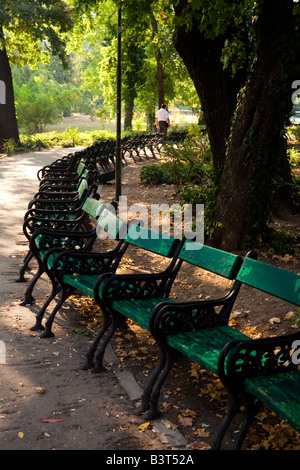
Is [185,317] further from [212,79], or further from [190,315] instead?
[212,79]

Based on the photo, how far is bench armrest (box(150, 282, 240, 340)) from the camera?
151 inches

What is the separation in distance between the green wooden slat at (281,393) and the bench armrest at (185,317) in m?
0.78

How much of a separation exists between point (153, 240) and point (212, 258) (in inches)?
31.1

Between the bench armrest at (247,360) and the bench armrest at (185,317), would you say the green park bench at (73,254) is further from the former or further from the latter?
the bench armrest at (247,360)

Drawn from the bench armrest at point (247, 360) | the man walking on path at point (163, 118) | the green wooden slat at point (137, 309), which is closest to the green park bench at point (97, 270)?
the green wooden slat at point (137, 309)

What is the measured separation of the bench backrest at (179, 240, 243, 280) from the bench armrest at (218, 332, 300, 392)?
2.65 ft

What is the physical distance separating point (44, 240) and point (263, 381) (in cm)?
341

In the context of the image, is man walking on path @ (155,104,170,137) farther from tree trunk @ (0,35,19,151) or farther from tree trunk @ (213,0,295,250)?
tree trunk @ (213,0,295,250)

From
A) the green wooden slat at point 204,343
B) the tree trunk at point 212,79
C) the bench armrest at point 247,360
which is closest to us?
the bench armrest at point 247,360

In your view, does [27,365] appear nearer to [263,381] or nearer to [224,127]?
[263,381]

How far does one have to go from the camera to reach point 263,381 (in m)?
3.29

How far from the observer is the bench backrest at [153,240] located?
15.7ft

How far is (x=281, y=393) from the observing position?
3168mm
